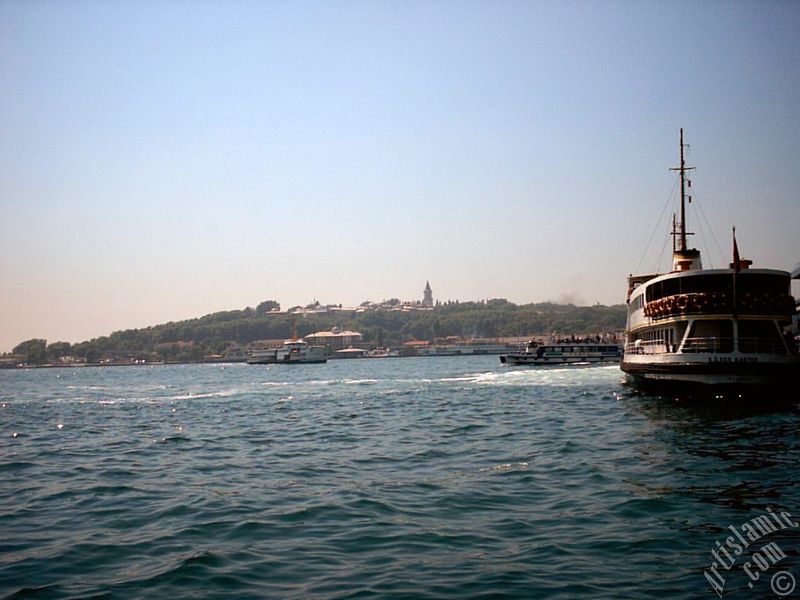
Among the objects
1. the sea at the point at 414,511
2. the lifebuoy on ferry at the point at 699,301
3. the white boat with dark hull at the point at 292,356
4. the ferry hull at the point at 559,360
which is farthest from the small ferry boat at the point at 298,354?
the sea at the point at 414,511

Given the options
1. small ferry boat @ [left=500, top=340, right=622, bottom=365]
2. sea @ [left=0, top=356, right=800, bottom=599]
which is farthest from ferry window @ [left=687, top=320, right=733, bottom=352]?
small ferry boat @ [left=500, top=340, right=622, bottom=365]

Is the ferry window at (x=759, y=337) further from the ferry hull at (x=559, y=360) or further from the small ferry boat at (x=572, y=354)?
the small ferry boat at (x=572, y=354)

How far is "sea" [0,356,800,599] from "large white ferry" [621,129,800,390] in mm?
4491

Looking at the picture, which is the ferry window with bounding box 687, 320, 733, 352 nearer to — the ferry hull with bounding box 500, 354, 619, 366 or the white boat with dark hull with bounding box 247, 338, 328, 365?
the ferry hull with bounding box 500, 354, 619, 366

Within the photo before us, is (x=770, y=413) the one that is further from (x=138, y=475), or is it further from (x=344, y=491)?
(x=138, y=475)

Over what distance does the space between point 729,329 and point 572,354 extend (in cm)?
6219

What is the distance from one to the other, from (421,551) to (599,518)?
3149mm

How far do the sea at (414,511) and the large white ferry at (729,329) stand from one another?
449cm

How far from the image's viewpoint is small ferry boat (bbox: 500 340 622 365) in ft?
302

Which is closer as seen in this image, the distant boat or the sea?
the sea

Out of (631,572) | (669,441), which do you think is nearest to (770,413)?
(669,441)

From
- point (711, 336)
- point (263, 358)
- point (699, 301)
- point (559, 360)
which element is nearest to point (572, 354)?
point (559, 360)

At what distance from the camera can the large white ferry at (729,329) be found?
28938mm

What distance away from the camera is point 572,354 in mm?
92625
